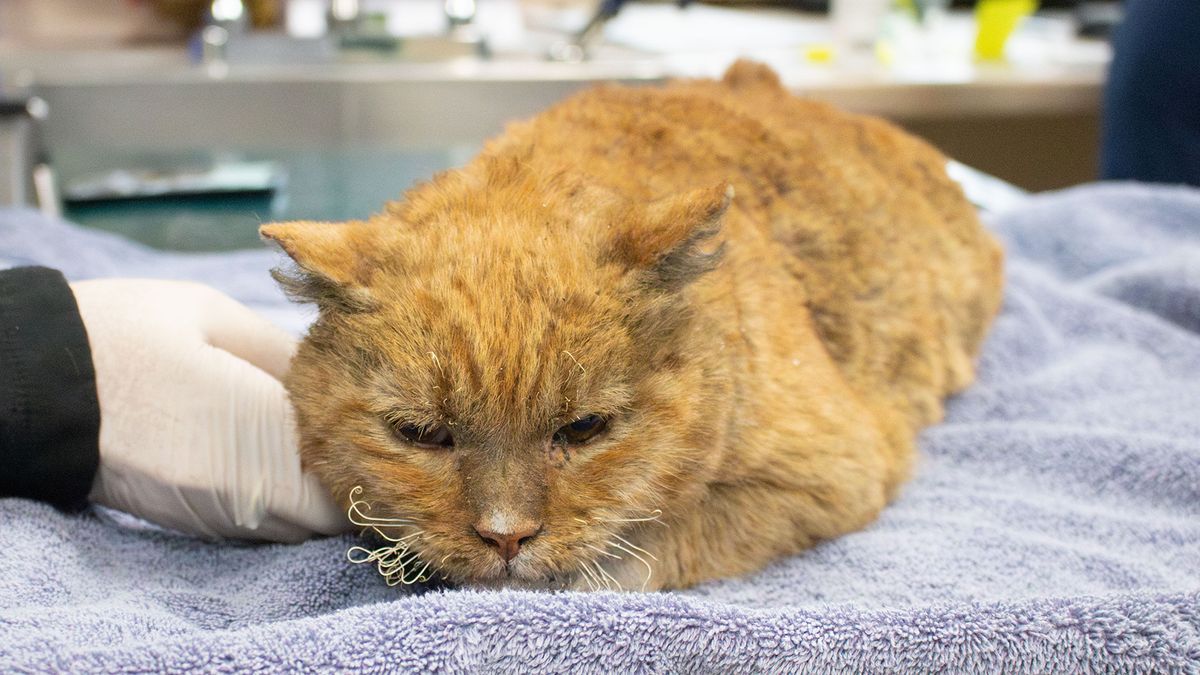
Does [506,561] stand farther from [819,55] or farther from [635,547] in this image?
[819,55]

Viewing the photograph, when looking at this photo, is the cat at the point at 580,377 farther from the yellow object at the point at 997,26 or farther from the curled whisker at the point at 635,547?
the yellow object at the point at 997,26

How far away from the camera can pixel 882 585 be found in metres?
1.79

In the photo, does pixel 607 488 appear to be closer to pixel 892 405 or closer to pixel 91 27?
pixel 892 405

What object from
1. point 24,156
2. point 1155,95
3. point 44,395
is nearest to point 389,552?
point 44,395

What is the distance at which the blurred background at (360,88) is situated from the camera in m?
4.12

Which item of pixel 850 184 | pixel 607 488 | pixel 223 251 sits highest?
pixel 850 184

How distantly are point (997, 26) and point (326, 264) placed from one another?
16.6ft

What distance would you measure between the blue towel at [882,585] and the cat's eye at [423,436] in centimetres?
22

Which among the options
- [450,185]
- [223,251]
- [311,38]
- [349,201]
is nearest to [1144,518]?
[450,185]

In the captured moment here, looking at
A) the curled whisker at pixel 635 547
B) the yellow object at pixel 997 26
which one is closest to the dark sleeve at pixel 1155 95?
the yellow object at pixel 997 26

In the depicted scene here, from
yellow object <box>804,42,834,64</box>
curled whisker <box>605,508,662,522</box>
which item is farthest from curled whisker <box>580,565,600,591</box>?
yellow object <box>804,42,834,64</box>

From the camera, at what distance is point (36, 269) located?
6.00ft

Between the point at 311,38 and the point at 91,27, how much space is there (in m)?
1.40

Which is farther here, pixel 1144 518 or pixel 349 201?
pixel 349 201
